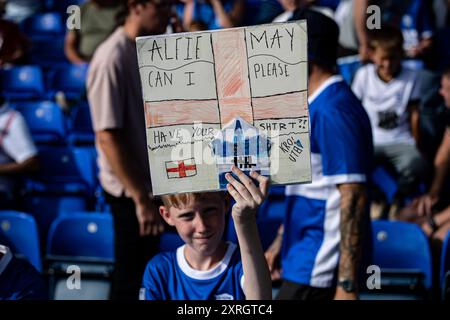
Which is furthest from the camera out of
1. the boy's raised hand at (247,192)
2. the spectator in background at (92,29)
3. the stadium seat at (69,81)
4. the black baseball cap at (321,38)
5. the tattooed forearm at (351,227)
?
the stadium seat at (69,81)

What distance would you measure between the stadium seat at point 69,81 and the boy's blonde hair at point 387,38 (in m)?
3.00

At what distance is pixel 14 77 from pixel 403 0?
11.8ft

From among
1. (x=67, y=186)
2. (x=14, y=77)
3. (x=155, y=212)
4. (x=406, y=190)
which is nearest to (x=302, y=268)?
(x=155, y=212)

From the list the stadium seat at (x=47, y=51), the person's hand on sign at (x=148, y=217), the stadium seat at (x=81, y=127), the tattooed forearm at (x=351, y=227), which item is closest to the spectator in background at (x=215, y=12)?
Result: the stadium seat at (x=81, y=127)

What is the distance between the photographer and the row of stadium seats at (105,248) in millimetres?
3803

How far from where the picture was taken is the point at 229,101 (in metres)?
2.00

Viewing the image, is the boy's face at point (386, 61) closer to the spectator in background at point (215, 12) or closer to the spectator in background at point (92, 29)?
the spectator in background at point (215, 12)

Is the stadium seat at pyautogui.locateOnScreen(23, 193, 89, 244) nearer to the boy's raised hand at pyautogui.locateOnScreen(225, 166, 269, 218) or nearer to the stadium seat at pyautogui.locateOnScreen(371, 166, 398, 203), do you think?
the stadium seat at pyautogui.locateOnScreen(371, 166, 398, 203)

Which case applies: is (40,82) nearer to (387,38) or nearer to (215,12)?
(215,12)

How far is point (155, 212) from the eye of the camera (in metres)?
3.49

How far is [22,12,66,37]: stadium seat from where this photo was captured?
8500 millimetres

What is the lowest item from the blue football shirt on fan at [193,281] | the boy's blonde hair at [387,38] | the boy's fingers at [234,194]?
the blue football shirt on fan at [193,281]

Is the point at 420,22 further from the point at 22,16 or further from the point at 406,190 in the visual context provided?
the point at 22,16

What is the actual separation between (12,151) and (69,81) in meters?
2.28
